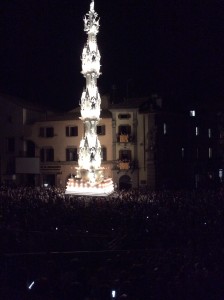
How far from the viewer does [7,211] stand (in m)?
23.1

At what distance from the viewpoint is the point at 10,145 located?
52469 mm

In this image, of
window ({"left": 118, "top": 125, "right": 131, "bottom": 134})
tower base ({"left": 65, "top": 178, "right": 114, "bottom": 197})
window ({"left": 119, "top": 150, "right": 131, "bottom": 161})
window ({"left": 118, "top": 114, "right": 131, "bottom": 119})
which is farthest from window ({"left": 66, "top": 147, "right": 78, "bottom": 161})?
tower base ({"left": 65, "top": 178, "right": 114, "bottom": 197})

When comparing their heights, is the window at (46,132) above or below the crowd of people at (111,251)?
above

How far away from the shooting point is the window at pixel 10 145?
52.2 meters

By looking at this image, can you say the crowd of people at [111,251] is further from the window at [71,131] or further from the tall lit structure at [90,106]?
the window at [71,131]

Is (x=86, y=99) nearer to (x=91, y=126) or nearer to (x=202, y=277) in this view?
(x=91, y=126)

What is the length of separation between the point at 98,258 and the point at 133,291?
4046 millimetres

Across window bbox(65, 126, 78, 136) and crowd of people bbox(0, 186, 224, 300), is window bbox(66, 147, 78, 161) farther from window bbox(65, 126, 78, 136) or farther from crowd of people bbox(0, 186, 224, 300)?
crowd of people bbox(0, 186, 224, 300)

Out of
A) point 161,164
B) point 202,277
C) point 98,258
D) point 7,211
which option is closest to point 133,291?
point 202,277

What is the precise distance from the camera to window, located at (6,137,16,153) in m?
52.2

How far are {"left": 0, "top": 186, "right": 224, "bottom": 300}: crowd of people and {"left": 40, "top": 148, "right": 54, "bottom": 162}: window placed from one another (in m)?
25.5

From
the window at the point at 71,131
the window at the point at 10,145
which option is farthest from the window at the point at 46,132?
the window at the point at 10,145

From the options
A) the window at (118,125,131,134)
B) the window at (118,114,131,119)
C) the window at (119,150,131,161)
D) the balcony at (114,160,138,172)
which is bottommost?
the balcony at (114,160,138,172)

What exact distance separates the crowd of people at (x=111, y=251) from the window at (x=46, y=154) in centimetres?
2546
